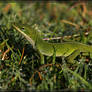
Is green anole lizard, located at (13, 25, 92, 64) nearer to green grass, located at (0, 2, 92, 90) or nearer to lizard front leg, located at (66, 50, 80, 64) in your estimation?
lizard front leg, located at (66, 50, 80, 64)

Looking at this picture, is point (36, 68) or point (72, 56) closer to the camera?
point (36, 68)

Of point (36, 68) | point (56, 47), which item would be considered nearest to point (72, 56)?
point (56, 47)

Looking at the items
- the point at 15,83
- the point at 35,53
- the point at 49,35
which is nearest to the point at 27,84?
the point at 15,83

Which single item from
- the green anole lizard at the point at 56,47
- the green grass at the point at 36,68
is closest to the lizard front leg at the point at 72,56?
the green anole lizard at the point at 56,47

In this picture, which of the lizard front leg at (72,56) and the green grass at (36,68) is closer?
the green grass at (36,68)

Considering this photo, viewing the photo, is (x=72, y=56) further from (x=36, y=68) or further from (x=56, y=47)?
(x=36, y=68)

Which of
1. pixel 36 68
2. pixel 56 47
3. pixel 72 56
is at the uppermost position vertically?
pixel 56 47

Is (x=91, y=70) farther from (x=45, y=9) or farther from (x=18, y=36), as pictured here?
(x=45, y=9)

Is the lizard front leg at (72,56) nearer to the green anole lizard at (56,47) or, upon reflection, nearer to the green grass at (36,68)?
the green anole lizard at (56,47)

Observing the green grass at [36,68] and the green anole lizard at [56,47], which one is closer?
the green grass at [36,68]

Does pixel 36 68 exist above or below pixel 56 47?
below

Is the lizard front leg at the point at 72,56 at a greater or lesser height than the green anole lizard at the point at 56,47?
lesser
